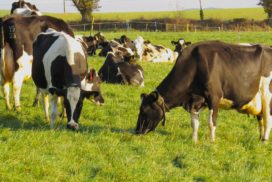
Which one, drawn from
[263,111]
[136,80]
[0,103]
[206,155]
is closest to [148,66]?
[136,80]

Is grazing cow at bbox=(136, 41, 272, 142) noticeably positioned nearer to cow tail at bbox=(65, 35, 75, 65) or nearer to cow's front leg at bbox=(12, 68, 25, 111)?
cow tail at bbox=(65, 35, 75, 65)

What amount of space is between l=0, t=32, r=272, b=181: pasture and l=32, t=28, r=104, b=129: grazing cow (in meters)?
0.52

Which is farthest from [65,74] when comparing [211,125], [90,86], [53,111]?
[211,125]

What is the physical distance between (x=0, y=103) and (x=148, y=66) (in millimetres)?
10517

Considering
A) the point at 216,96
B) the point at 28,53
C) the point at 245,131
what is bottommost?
the point at 245,131

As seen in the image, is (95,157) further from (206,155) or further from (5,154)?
(206,155)

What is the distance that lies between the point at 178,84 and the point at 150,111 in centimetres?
75

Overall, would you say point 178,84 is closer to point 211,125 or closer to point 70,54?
point 211,125

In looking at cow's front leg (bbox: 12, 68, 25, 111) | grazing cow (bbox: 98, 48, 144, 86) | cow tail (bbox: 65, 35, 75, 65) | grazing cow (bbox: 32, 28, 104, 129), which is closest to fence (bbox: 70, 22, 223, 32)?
grazing cow (bbox: 98, 48, 144, 86)

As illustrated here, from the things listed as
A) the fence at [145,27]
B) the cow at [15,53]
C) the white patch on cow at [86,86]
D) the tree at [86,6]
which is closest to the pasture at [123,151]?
the cow at [15,53]

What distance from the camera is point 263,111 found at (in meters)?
9.75

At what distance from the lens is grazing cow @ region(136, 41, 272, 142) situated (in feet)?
30.0

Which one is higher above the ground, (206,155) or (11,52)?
(11,52)

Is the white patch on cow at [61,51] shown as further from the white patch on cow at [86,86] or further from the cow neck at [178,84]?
the cow neck at [178,84]
